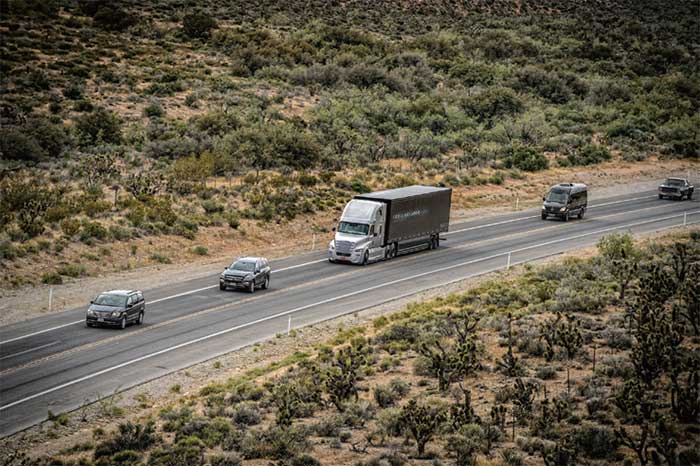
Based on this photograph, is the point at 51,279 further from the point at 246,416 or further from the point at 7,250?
the point at 246,416

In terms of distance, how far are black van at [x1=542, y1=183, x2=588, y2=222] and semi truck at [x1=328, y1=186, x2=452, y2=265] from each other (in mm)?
11933

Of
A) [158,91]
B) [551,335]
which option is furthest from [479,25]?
[551,335]

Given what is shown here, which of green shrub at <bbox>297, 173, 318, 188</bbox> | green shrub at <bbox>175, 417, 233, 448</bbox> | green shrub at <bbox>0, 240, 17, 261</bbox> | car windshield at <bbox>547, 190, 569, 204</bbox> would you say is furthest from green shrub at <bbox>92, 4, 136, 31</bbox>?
green shrub at <bbox>175, 417, 233, 448</bbox>

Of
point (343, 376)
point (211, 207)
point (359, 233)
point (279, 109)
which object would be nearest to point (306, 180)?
point (211, 207)

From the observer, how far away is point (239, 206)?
5528cm

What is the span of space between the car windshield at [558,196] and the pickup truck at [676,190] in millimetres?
12563

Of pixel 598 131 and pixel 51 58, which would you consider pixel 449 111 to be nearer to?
pixel 598 131

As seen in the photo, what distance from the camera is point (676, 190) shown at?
224 feet

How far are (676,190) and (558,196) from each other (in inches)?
507

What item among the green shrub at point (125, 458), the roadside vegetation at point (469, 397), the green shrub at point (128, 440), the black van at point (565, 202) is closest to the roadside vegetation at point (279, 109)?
the black van at point (565, 202)

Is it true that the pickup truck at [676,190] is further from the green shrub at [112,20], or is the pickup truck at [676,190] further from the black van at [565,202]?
the green shrub at [112,20]

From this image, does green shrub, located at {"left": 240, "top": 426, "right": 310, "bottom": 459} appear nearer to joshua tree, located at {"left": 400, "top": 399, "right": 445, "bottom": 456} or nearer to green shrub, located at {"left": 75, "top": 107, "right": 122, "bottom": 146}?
joshua tree, located at {"left": 400, "top": 399, "right": 445, "bottom": 456}

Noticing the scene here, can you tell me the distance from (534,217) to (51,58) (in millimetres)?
50356

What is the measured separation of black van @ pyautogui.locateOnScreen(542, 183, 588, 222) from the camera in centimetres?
6028
